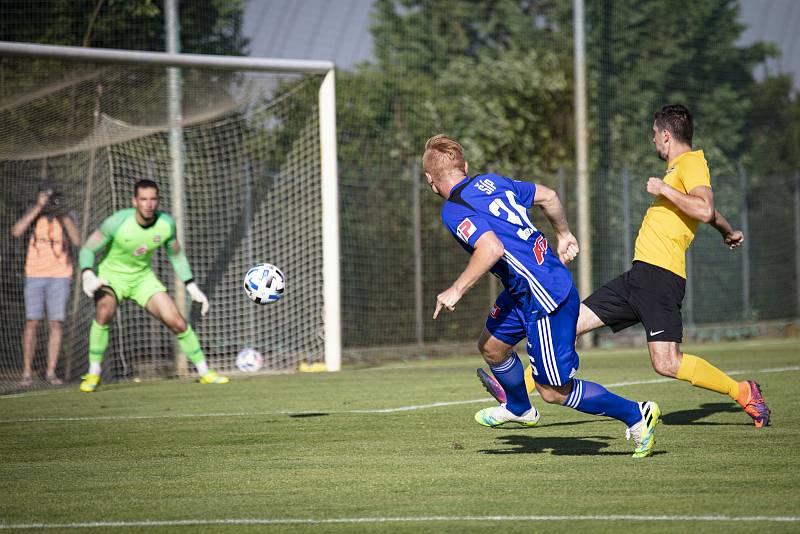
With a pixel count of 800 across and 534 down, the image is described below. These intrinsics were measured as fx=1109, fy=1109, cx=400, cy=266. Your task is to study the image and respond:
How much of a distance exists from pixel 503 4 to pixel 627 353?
17.3 metres

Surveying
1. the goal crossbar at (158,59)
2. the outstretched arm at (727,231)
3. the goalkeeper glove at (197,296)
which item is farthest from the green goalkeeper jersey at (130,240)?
the outstretched arm at (727,231)

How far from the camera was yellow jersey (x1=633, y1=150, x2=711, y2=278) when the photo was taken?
24.8 feet

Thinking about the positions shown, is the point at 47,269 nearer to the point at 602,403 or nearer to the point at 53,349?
the point at 53,349

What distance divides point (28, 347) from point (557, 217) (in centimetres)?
875

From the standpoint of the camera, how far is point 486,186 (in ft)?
21.0

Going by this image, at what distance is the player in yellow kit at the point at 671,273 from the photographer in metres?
7.47

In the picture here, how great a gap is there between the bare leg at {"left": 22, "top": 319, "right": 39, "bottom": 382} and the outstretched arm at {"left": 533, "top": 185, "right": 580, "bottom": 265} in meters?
8.53

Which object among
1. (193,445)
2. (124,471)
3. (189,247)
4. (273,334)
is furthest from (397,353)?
(124,471)

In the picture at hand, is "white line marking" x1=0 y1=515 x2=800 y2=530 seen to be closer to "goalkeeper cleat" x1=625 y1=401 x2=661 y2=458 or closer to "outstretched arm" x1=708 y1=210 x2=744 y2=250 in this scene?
"goalkeeper cleat" x1=625 y1=401 x2=661 y2=458

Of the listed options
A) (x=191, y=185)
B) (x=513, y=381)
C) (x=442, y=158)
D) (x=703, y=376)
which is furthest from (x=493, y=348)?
(x=191, y=185)

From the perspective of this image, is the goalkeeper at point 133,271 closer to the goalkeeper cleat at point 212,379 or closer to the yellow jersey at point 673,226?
the goalkeeper cleat at point 212,379

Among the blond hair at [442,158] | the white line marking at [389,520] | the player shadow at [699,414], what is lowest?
the player shadow at [699,414]

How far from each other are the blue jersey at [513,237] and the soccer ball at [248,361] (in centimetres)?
845

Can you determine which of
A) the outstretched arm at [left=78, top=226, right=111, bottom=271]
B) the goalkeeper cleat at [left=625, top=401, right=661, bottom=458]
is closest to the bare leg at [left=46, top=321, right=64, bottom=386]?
the outstretched arm at [left=78, top=226, right=111, bottom=271]
